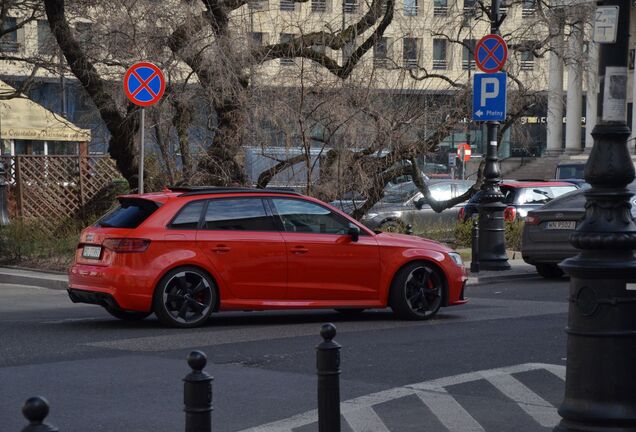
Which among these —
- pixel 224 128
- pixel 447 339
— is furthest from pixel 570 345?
pixel 224 128

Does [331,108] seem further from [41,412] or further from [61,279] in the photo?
[41,412]

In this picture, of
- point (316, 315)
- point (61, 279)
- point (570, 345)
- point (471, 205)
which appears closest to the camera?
point (570, 345)

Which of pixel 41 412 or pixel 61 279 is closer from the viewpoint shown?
pixel 41 412

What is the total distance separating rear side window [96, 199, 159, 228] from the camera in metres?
12.8

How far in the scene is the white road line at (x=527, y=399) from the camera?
808 cm

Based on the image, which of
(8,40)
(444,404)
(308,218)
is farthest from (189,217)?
(8,40)

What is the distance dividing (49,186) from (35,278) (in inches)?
238

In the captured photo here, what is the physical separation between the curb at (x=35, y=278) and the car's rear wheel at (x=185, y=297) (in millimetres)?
6185

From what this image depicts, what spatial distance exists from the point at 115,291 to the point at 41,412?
28.8 ft

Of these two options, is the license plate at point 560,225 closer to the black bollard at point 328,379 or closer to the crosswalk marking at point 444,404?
the crosswalk marking at point 444,404

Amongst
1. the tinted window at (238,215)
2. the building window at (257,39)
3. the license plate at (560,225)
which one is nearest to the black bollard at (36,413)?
the tinted window at (238,215)

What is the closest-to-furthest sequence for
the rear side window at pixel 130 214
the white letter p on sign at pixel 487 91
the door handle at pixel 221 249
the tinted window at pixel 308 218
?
the door handle at pixel 221 249, the rear side window at pixel 130 214, the tinted window at pixel 308 218, the white letter p on sign at pixel 487 91

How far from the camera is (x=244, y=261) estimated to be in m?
12.9

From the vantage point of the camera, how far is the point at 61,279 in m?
18.7
